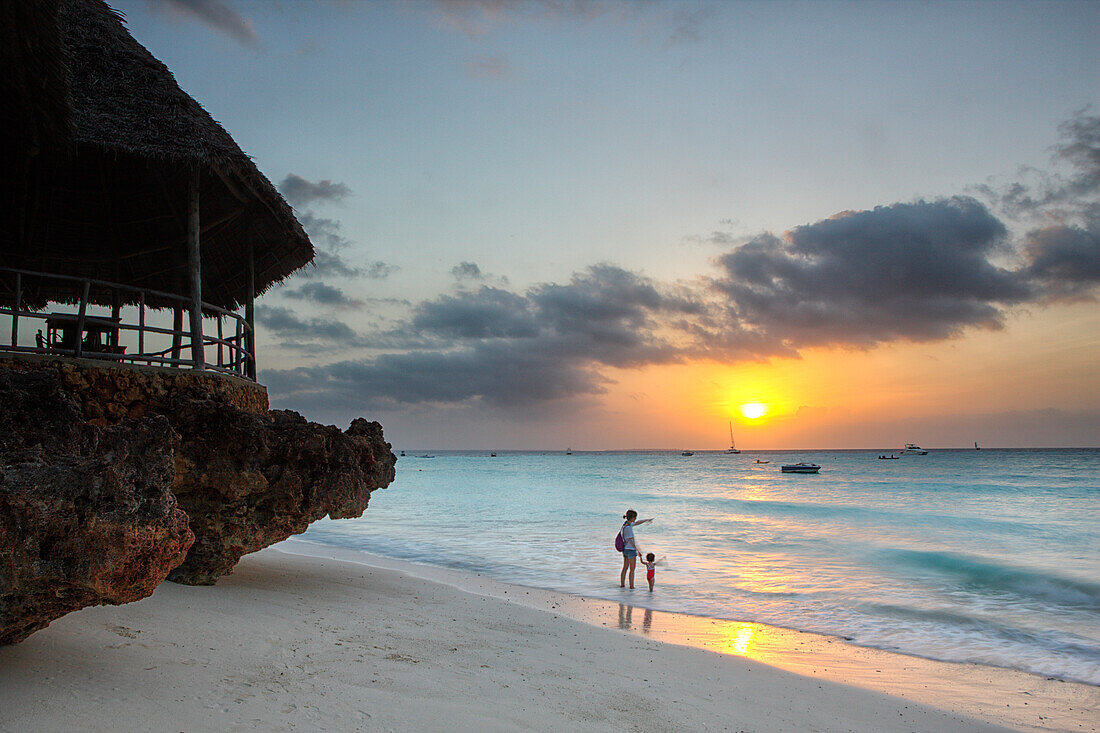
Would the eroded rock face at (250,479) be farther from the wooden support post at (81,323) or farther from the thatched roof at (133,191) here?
the thatched roof at (133,191)

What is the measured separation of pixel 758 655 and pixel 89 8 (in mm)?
12978

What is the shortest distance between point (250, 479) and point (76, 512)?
405 centimetres

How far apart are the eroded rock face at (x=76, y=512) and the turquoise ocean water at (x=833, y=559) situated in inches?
351

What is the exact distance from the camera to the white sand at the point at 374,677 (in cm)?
410

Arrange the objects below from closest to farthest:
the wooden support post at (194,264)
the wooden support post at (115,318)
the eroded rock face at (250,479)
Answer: the eroded rock face at (250,479) → the wooden support post at (194,264) → the wooden support post at (115,318)

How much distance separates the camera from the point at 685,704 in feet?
18.3

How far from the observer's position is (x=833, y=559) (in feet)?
57.8

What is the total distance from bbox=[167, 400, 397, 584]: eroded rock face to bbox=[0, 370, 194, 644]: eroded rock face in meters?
3.06

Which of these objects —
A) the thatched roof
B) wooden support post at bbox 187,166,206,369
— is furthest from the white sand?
the thatched roof

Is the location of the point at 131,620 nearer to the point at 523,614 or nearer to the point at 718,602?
the point at 523,614

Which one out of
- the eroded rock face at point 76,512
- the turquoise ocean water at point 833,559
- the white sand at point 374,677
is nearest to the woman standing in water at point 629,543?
the turquoise ocean water at point 833,559

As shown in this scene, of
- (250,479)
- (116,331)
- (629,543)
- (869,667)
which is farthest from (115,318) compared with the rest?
(869,667)

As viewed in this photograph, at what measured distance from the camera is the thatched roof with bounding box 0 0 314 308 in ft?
25.9

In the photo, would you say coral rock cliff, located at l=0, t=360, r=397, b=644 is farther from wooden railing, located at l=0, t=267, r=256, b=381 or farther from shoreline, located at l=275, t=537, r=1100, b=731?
shoreline, located at l=275, t=537, r=1100, b=731
